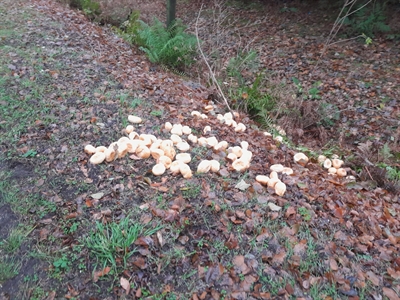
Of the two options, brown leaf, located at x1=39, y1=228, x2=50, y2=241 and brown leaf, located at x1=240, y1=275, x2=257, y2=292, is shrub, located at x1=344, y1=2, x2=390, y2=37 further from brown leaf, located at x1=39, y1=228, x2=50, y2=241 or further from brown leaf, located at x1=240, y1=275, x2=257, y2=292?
Result: brown leaf, located at x1=39, y1=228, x2=50, y2=241

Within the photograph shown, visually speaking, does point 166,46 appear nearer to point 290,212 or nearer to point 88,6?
point 88,6

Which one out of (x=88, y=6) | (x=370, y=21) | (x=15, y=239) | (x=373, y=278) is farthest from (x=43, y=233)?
(x=88, y=6)

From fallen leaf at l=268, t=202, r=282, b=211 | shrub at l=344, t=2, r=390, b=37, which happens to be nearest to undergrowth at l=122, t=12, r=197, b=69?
shrub at l=344, t=2, r=390, b=37

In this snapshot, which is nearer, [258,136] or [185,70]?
[258,136]

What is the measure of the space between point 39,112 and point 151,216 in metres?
2.25

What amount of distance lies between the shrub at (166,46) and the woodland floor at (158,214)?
1.93m

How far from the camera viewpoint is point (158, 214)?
2566 mm

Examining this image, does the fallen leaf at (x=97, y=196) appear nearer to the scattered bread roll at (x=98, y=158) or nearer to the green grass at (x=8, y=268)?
the scattered bread roll at (x=98, y=158)

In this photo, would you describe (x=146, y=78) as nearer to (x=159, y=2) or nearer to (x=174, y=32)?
(x=174, y=32)

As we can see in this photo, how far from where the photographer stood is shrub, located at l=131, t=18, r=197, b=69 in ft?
21.6

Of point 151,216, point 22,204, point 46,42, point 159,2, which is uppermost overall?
point 151,216

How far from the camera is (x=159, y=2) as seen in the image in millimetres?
11891

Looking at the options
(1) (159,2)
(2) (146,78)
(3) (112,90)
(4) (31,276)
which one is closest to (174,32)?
(2) (146,78)

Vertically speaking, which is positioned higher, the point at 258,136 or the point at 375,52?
the point at 375,52
